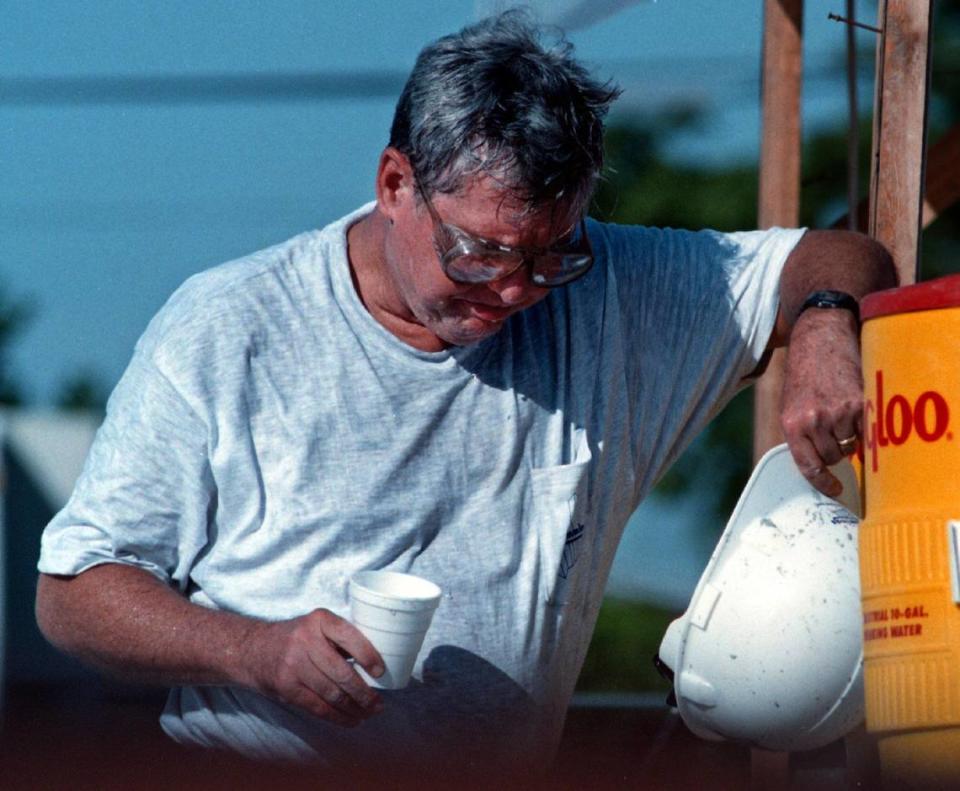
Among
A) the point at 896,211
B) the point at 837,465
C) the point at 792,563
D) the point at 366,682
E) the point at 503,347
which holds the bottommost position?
the point at 366,682

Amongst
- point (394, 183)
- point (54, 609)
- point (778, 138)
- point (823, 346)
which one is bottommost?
point (54, 609)

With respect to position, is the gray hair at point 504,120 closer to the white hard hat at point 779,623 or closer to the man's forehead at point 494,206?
the man's forehead at point 494,206

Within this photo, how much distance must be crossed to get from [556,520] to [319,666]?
1.67 ft

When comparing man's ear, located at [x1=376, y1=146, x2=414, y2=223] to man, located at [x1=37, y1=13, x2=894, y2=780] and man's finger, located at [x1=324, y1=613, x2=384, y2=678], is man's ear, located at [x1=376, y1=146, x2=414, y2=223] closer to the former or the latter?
man, located at [x1=37, y1=13, x2=894, y2=780]

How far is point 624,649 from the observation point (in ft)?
76.1

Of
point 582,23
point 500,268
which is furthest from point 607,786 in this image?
point 582,23

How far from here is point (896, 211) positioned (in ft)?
8.34

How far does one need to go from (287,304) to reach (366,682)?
2.00 ft

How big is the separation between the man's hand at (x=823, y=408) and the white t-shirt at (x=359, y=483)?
45 cm

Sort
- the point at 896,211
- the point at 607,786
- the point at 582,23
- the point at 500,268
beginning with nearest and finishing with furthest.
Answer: the point at 607,786 → the point at 500,268 → the point at 896,211 → the point at 582,23

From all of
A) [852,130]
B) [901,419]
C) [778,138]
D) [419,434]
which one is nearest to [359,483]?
[419,434]

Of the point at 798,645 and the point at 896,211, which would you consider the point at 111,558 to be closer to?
the point at 798,645

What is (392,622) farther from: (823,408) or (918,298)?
(918,298)

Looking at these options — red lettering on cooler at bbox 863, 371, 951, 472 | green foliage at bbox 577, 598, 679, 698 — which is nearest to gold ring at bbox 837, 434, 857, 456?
red lettering on cooler at bbox 863, 371, 951, 472
